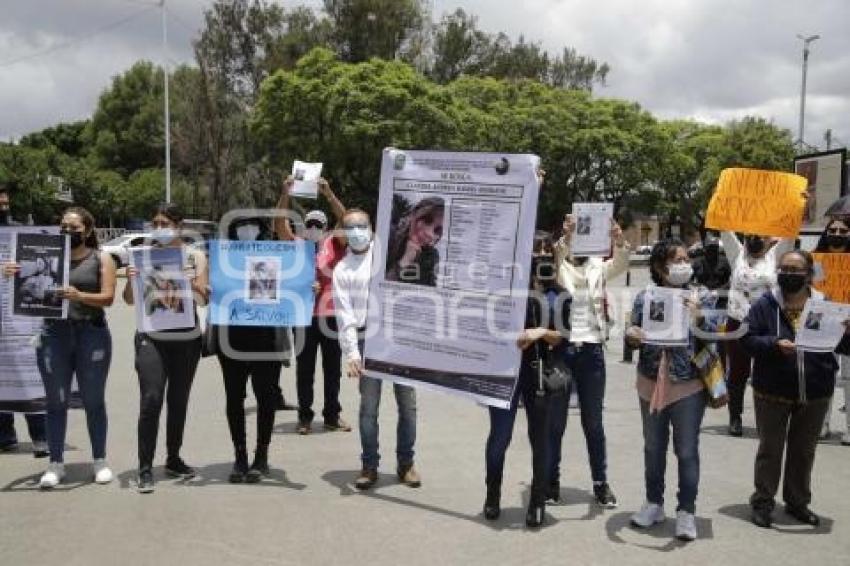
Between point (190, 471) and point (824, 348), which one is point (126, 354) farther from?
point (824, 348)

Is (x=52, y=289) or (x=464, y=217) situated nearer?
(x=464, y=217)

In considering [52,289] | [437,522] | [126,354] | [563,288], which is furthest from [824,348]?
[126,354]

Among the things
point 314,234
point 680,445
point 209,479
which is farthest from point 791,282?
point 314,234

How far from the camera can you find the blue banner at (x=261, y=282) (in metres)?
5.94

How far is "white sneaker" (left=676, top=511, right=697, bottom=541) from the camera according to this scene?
15.8 ft

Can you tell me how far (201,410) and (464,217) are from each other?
4.57 meters

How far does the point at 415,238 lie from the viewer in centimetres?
537

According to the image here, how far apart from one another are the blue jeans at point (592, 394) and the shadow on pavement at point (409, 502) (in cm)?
54

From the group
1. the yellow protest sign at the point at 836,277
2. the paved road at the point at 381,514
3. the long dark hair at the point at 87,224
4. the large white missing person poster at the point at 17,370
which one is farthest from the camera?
the large white missing person poster at the point at 17,370

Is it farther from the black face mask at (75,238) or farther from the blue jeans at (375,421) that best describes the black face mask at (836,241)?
Result: the black face mask at (75,238)

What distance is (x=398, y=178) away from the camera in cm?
548

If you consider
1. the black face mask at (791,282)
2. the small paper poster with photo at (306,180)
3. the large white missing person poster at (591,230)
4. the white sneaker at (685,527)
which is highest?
the small paper poster with photo at (306,180)

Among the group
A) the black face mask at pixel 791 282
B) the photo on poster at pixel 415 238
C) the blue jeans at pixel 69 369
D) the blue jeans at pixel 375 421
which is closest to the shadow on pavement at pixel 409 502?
the blue jeans at pixel 375 421

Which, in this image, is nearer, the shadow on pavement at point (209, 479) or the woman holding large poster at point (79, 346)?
the woman holding large poster at point (79, 346)
